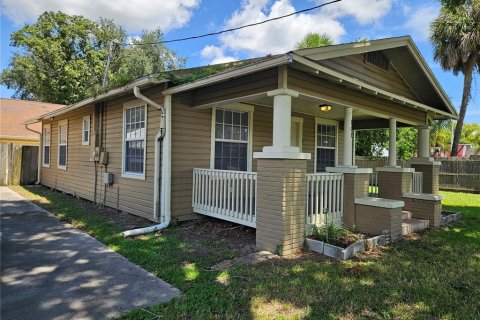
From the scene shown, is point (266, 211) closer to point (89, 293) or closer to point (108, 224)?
point (89, 293)

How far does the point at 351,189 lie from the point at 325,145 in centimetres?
410

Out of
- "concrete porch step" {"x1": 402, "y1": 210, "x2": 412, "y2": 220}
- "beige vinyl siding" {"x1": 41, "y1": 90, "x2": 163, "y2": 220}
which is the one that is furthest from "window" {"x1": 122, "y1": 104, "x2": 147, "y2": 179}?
"concrete porch step" {"x1": 402, "y1": 210, "x2": 412, "y2": 220}

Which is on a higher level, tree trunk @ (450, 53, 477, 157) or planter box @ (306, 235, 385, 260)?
tree trunk @ (450, 53, 477, 157)

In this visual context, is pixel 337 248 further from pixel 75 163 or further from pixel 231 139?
pixel 75 163

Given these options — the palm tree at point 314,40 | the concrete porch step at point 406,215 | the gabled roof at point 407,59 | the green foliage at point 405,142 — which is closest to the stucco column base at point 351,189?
the concrete porch step at point 406,215

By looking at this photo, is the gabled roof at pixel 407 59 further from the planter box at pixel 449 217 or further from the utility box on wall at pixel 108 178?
the utility box on wall at pixel 108 178

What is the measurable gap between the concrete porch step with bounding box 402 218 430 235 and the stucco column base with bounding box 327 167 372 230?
992 mm

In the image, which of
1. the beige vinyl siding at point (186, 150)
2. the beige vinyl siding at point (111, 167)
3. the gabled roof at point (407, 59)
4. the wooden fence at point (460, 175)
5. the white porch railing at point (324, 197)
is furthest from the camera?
the wooden fence at point (460, 175)

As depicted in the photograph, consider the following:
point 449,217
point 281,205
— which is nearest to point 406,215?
point 449,217

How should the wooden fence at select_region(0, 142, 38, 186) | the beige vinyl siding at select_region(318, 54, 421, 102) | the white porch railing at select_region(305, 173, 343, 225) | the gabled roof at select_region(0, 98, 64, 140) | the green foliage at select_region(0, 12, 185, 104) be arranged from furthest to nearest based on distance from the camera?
the green foliage at select_region(0, 12, 185, 104) < the gabled roof at select_region(0, 98, 64, 140) < the wooden fence at select_region(0, 142, 38, 186) < the beige vinyl siding at select_region(318, 54, 421, 102) < the white porch railing at select_region(305, 173, 343, 225)

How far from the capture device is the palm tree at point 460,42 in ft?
48.4

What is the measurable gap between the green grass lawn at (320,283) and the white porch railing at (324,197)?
1.05 metres

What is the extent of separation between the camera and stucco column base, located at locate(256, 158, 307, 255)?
458cm

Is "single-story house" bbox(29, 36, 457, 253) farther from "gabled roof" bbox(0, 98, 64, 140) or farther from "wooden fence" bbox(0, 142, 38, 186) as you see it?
"gabled roof" bbox(0, 98, 64, 140)
